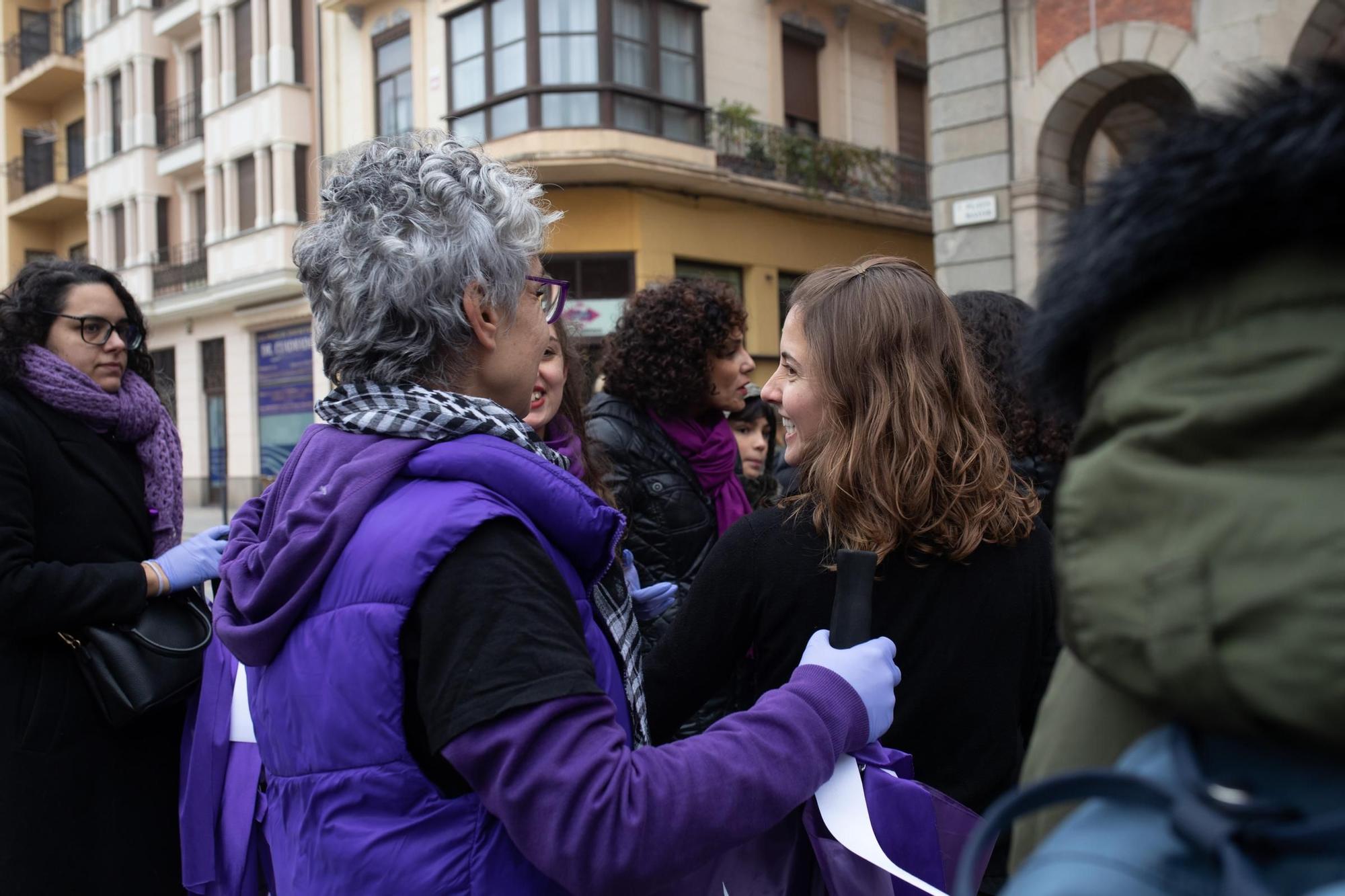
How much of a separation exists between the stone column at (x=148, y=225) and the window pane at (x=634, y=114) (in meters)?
13.7

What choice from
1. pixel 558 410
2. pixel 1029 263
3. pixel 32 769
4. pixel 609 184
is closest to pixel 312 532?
pixel 32 769

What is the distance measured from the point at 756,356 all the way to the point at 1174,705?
17431 mm

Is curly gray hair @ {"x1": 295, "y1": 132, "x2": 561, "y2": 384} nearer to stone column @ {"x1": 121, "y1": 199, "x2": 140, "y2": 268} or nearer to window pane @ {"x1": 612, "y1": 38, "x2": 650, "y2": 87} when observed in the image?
window pane @ {"x1": 612, "y1": 38, "x2": 650, "y2": 87}

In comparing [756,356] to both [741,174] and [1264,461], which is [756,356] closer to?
[741,174]

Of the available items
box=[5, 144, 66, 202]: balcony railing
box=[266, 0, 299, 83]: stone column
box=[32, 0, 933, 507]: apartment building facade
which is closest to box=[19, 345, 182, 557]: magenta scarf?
box=[32, 0, 933, 507]: apartment building facade

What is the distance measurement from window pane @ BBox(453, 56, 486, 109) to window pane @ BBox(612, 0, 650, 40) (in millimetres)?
2205

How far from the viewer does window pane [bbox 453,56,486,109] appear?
1698cm

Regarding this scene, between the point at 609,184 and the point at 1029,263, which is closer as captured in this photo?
the point at 1029,263

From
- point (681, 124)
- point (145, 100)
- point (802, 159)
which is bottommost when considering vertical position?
point (802, 159)

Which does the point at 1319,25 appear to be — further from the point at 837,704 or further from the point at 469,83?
the point at 469,83

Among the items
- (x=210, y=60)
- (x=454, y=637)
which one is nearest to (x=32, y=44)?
(x=210, y=60)

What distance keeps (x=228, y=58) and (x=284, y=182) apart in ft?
12.2

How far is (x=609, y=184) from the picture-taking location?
16609mm

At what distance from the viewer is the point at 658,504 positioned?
354 cm
